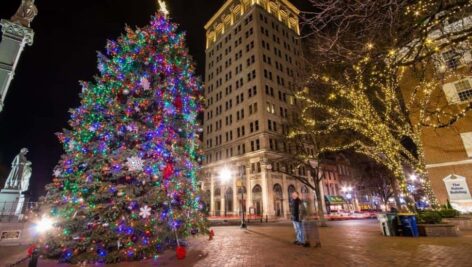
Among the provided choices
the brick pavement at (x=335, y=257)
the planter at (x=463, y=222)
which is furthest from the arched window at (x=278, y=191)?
the brick pavement at (x=335, y=257)

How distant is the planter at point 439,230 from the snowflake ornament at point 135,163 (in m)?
12.1

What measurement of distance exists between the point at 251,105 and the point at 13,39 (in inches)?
1217

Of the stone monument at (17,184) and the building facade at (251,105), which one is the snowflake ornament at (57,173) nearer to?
the stone monument at (17,184)

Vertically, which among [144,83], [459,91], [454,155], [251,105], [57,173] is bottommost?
[57,173]

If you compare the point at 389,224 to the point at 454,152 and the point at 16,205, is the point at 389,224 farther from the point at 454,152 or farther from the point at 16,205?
the point at 16,205

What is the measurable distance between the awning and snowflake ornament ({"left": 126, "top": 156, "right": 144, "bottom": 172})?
4599 cm

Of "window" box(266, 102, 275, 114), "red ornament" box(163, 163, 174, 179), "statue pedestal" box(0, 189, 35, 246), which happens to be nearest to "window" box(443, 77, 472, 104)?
"red ornament" box(163, 163, 174, 179)

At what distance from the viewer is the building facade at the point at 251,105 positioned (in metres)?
36.2

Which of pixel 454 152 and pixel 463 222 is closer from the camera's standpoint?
pixel 463 222

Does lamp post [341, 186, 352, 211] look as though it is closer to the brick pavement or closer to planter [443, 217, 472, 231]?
planter [443, 217, 472, 231]

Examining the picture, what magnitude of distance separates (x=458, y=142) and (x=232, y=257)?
59.1 feet

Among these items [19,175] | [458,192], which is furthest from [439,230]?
[19,175]

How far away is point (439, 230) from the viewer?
9281 mm

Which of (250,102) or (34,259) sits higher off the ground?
(250,102)
